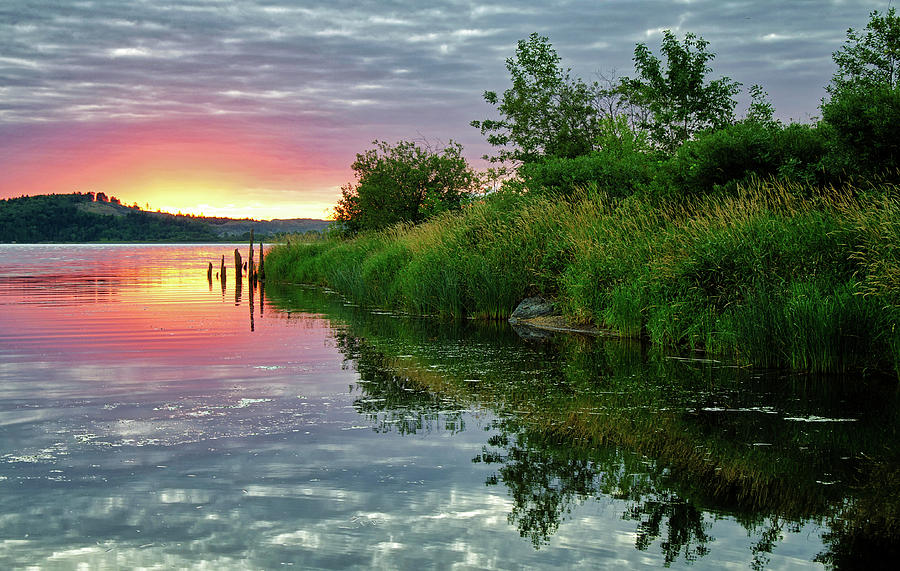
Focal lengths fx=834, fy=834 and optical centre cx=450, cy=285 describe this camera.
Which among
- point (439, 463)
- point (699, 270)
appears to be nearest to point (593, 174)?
point (699, 270)

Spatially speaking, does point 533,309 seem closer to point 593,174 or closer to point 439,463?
point 593,174

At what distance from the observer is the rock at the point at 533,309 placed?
20.4 meters

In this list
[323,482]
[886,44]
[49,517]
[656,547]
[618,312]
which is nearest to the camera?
[656,547]

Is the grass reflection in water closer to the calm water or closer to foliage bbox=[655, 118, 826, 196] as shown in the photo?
the calm water

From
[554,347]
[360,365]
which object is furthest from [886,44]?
[360,365]

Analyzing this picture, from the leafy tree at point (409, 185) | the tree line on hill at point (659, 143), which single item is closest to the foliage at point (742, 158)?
the tree line on hill at point (659, 143)

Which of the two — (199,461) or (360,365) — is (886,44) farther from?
(199,461)

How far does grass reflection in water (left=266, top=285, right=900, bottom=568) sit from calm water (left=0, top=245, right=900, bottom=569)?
0.03 m

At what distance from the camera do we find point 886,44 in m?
32.4

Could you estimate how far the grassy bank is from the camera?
12.1 meters

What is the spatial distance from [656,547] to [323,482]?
273 centimetres

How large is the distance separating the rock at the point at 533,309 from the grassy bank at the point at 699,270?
1.33 ft

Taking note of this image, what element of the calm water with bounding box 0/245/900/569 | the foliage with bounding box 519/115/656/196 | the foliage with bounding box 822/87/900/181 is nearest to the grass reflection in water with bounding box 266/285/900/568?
the calm water with bounding box 0/245/900/569

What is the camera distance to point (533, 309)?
20672 mm
